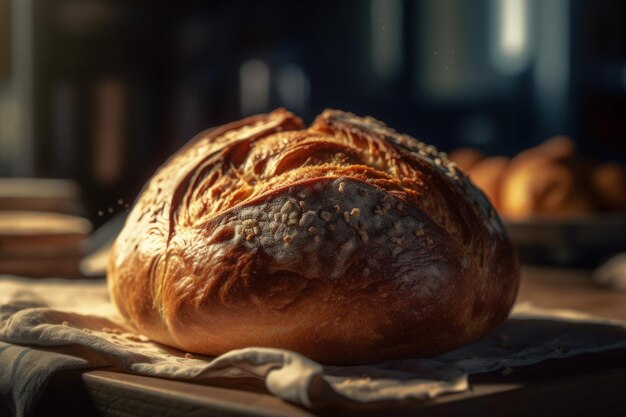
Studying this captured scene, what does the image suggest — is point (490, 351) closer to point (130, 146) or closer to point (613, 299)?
point (613, 299)

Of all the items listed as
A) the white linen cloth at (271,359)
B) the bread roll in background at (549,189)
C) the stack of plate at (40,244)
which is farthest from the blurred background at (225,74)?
the white linen cloth at (271,359)

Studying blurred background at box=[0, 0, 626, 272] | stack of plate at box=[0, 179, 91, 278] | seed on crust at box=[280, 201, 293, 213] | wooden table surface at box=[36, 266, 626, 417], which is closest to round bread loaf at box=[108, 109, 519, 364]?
seed on crust at box=[280, 201, 293, 213]

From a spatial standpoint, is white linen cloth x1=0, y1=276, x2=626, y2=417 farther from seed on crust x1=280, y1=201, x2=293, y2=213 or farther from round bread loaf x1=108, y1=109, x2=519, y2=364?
seed on crust x1=280, y1=201, x2=293, y2=213

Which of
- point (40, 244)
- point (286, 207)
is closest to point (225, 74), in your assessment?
point (40, 244)

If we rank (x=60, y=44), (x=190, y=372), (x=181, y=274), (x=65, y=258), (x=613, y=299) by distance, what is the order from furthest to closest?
1. (x=60, y=44)
2. (x=65, y=258)
3. (x=613, y=299)
4. (x=181, y=274)
5. (x=190, y=372)

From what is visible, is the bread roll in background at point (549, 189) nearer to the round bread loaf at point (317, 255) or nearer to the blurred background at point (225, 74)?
the round bread loaf at point (317, 255)

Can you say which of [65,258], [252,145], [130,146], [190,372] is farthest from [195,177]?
[130,146]
